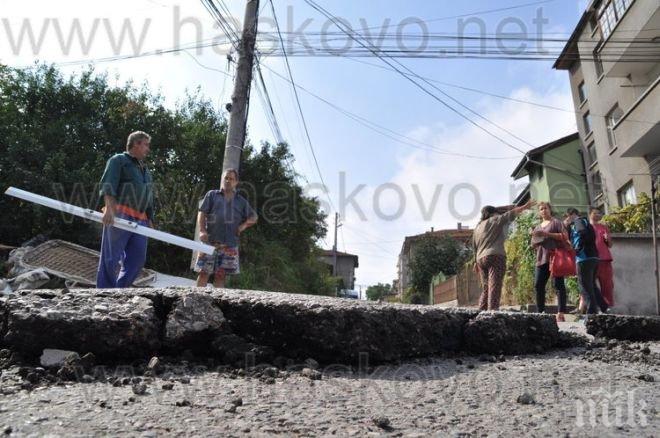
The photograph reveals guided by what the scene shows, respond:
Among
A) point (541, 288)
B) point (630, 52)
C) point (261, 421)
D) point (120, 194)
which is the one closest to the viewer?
point (261, 421)

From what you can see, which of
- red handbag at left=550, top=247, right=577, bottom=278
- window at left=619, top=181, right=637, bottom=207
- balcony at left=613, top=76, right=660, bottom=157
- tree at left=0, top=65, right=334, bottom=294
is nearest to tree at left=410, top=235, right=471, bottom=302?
window at left=619, top=181, right=637, bottom=207

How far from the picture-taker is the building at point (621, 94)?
1197 cm


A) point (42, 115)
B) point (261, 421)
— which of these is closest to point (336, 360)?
point (261, 421)

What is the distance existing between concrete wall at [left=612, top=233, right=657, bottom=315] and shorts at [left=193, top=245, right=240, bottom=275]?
19.7ft

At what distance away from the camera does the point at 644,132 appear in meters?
11.7

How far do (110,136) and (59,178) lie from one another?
1781 millimetres

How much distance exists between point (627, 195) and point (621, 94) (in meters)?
3.40

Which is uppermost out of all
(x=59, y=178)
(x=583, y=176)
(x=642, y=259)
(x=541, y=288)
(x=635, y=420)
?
(x=583, y=176)

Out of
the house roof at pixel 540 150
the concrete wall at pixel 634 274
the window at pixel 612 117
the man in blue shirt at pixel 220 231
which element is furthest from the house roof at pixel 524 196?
the man in blue shirt at pixel 220 231

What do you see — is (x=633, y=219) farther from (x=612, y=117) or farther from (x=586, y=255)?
(x=612, y=117)

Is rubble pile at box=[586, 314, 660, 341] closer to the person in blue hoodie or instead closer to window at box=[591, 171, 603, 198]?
the person in blue hoodie

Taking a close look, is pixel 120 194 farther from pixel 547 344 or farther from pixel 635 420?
pixel 635 420

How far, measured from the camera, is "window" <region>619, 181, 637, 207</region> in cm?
1549

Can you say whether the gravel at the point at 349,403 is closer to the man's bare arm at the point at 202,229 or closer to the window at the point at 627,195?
the man's bare arm at the point at 202,229
